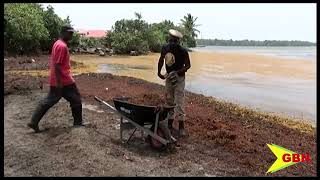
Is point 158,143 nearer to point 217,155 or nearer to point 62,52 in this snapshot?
point 217,155

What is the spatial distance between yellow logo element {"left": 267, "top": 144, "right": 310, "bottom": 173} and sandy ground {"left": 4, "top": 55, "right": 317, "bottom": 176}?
103 mm

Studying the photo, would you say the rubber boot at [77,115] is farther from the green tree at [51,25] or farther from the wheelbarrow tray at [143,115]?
the green tree at [51,25]

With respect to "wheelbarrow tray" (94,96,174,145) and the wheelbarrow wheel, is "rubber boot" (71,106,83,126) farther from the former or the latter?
the wheelbarrow wheel

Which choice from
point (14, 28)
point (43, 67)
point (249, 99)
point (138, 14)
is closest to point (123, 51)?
point (138, 14)

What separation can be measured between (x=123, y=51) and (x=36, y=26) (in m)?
18.1

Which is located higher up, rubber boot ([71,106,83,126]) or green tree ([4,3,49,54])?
green tree ([4,3,49,54])

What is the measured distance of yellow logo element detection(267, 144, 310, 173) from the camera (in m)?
6.71

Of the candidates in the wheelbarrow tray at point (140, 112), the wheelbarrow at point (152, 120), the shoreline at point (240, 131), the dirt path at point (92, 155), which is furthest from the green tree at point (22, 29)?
the wheelbarrow at point (152, 120)

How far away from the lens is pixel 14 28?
30734 mm

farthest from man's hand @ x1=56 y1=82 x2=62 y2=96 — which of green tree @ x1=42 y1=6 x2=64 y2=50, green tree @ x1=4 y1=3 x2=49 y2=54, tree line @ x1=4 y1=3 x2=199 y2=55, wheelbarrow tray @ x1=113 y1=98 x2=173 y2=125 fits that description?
green tree @ x1=42 y1=6 x2=64 y2=50

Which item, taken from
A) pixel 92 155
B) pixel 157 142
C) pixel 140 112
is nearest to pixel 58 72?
pixel 140 112

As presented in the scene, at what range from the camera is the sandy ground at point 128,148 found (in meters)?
6.06

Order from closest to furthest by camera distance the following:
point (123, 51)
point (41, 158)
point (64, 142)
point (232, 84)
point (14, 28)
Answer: point (41, 158) < point (64, 142) < point (232, 84) < point (14, 28) < point (123, 51)

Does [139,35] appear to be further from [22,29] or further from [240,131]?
[240,131]
